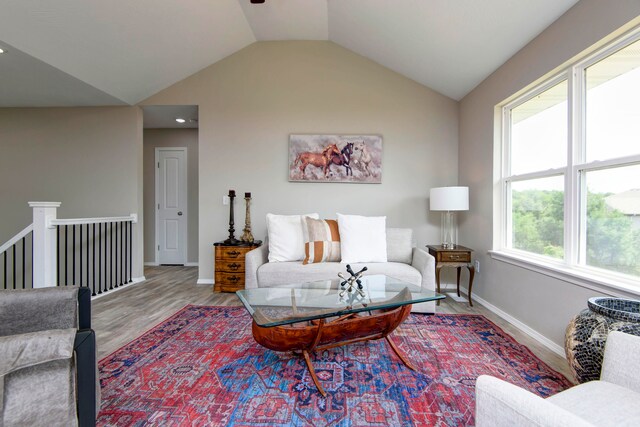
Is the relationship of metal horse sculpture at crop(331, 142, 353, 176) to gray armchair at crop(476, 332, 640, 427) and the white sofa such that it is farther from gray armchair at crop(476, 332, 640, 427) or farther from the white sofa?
gray armchair at crop(476, 332, 640, 427)

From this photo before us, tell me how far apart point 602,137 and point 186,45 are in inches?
157

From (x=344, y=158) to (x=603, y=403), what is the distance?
3118 millimetres

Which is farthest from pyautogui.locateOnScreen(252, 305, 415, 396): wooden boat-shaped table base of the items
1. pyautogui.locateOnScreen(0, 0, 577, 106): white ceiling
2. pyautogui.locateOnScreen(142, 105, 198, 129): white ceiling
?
pyautogui.locateOnScreen(142, 105, 198, 129): white ceiling

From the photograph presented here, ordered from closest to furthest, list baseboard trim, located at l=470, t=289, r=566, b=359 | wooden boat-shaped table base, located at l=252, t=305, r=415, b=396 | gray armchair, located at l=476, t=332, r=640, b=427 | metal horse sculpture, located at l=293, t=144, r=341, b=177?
Result: gray armchair, located at l=476, t=332, r=640, b=427, wooden boat-shaped table base, located at l=252, t=305, r=415, b=396, baseboard trim, located at l=470, t=289, r=566, b=359, metal horse sculpture, located at l=293, t=144, r=341, b=177

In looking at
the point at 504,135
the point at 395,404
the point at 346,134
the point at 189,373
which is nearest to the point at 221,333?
the point at 189,373

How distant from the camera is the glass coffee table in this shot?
1557mm

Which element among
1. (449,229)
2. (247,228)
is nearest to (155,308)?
(247,228)

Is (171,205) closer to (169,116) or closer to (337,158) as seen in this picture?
(169,116)

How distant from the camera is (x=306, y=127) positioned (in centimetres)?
370

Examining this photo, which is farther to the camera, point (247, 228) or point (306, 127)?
point (306, 127)

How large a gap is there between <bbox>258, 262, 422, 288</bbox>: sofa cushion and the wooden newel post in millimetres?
1946

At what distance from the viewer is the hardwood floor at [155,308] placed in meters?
2.09

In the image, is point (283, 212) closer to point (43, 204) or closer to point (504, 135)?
point (43, 204)

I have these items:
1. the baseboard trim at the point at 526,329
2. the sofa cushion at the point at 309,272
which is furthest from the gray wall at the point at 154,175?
the baseboard trim at the point at 526,329
